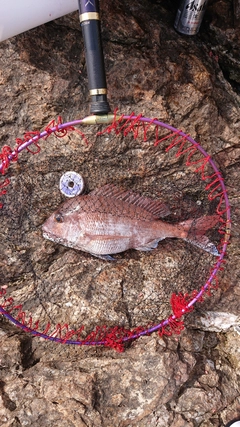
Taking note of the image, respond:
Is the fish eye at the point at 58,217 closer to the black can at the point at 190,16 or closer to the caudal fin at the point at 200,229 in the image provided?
the caudal fin at the point at 200,229

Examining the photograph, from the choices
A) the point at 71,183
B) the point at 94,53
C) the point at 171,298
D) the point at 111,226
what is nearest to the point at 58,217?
the point at 71,183

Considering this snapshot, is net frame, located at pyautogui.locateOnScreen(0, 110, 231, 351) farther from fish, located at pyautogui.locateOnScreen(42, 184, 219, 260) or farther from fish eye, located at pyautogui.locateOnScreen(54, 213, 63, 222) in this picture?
fish eye, located at pyautogui.locateOnScreen(54, 213, 63, 222)

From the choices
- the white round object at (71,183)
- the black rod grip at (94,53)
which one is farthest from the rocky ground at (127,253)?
the black rod grip at (94,53)

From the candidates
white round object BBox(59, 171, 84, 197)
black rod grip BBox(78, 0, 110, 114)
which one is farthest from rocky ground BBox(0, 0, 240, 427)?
black rod grip BBox(78, 0, 110, 114)

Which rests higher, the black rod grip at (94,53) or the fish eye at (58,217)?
the black rod grip at (94,53)

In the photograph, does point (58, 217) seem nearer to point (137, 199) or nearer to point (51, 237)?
point (51, 237)
